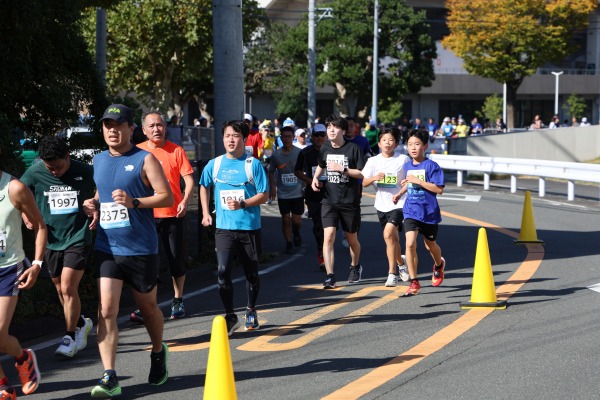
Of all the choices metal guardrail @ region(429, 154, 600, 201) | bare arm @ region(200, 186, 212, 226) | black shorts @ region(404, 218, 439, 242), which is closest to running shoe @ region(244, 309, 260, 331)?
bare arm @ region(200, 186, 212, 226)

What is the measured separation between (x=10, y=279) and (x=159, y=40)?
3110 cm

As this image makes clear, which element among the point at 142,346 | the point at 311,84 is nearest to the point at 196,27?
the point at 311,84

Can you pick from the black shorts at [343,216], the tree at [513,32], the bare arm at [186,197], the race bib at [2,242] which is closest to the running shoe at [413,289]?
the black shorts at [343,216]

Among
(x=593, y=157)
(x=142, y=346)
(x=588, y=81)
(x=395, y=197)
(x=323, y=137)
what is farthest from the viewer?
(x=588, y=81)

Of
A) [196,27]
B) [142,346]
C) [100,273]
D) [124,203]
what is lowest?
[142,346]

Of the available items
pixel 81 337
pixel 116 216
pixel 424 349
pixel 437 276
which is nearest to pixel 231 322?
pixel 81 337

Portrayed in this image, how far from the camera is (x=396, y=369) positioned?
292 inches

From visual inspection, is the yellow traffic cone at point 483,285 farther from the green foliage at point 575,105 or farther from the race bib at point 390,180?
the green foliage at point 575,105

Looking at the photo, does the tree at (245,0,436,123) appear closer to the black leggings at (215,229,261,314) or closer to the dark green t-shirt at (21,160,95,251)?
the black leggings at (215,229,261,314)

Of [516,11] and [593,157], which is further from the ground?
[516,11]

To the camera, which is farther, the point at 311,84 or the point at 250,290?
the point at 311,84

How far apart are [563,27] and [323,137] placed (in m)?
47.0

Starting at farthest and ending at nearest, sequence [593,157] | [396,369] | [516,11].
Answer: [516,11] < [593,157] < [396,369]

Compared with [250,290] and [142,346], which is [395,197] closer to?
[250,290]
